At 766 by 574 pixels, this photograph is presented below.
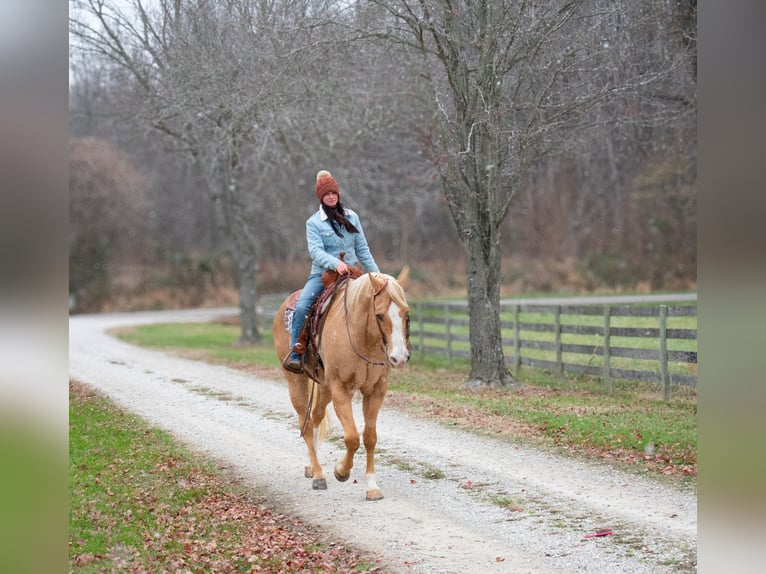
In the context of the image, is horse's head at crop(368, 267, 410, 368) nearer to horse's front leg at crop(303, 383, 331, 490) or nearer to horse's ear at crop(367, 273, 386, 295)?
horse's ear at crop(367, 273, 386, 295)

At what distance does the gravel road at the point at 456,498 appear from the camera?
595 cm

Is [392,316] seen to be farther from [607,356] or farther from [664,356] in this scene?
[607,356]

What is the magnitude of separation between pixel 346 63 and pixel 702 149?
451 inches

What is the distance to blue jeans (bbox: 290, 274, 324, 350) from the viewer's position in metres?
7.97

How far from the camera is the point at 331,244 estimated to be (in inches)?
312

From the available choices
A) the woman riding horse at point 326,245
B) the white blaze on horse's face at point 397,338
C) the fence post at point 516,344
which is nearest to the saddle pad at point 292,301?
the woman riding horse at point 326,245

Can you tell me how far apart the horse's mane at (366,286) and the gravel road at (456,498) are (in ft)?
5.64

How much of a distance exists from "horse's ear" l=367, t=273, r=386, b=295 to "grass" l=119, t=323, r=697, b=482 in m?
3.30

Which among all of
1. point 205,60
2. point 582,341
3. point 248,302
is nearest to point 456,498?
point 205,60

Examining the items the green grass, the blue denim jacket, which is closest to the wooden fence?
the green grass

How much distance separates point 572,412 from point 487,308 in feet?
9.32

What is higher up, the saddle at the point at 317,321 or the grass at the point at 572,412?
the saddle at the point at 317,321

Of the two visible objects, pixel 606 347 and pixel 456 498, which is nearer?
pixel 456 498

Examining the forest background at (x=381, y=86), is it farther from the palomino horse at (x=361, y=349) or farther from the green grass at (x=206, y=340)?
the palomino horse at (x=361, y=349)
